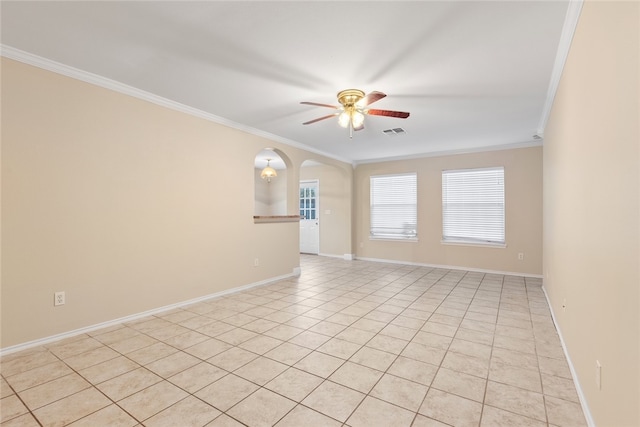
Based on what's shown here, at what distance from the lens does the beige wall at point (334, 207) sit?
7383mm

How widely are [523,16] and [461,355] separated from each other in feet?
8.49

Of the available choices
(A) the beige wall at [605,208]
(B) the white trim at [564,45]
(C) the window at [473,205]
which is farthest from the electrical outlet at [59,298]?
(C) the window at [473,205]

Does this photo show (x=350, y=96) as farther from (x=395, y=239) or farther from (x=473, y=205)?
(x=395, y=239)

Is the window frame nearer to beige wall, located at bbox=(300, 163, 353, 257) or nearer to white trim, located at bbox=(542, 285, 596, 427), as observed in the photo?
beige wall, located at bbox=(300, 163, 353, 257)

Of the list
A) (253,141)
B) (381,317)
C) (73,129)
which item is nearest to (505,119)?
(381,317)

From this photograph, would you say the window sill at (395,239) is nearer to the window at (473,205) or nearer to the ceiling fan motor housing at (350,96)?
the window at (473,205)

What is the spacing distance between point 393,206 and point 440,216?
1.10 metres

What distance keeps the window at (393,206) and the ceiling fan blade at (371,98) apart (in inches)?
150

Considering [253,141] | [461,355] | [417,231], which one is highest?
[253,141]

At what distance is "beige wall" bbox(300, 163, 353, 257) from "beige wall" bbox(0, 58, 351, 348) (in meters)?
3.53

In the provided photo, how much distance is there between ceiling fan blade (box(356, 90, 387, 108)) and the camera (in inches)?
104

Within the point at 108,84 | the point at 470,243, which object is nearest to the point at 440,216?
the point at 470,243

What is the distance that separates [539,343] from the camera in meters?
2.66

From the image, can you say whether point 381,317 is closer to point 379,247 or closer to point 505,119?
point 505,119
